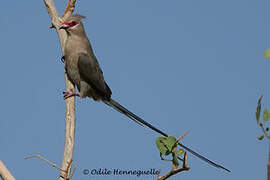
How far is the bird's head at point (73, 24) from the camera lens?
203 inches

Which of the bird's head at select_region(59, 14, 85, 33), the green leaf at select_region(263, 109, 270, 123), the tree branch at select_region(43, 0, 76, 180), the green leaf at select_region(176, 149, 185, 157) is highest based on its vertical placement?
the bird's head at select_region(59, 14, 85, 33)

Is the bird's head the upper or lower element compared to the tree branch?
upper

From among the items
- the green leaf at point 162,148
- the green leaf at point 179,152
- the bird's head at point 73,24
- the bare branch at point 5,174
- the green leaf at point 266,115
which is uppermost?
the bird's head at point 73,24

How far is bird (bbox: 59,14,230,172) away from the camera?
5.58 metres

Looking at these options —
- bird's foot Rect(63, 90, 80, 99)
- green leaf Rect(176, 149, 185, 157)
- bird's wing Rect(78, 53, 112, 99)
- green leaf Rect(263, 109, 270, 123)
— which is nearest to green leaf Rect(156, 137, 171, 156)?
green leaf Rect(176, 149, 185, 157)

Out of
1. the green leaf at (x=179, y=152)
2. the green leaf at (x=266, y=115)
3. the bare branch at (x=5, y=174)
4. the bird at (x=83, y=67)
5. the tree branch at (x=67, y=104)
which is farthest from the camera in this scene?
the bird at (x=83, y=67)

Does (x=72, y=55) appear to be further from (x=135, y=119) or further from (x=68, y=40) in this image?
(x=135, y=119)

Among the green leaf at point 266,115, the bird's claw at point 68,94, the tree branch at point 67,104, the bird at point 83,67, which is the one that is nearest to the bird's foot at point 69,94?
the bird's claw at point 68,94


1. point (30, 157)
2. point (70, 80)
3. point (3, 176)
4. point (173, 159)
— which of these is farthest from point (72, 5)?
point (173, 159)

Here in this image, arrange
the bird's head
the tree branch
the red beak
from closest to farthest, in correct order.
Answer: the tree branch → the red beak → the bird's head

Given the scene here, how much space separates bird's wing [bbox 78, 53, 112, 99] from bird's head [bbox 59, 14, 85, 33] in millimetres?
403

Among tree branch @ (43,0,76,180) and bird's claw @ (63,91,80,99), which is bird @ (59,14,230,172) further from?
bird's claw @ (63,91,80,99)

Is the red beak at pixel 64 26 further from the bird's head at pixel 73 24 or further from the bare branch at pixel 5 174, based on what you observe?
the bare branch at pixel 5 174

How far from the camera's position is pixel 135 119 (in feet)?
17.2
